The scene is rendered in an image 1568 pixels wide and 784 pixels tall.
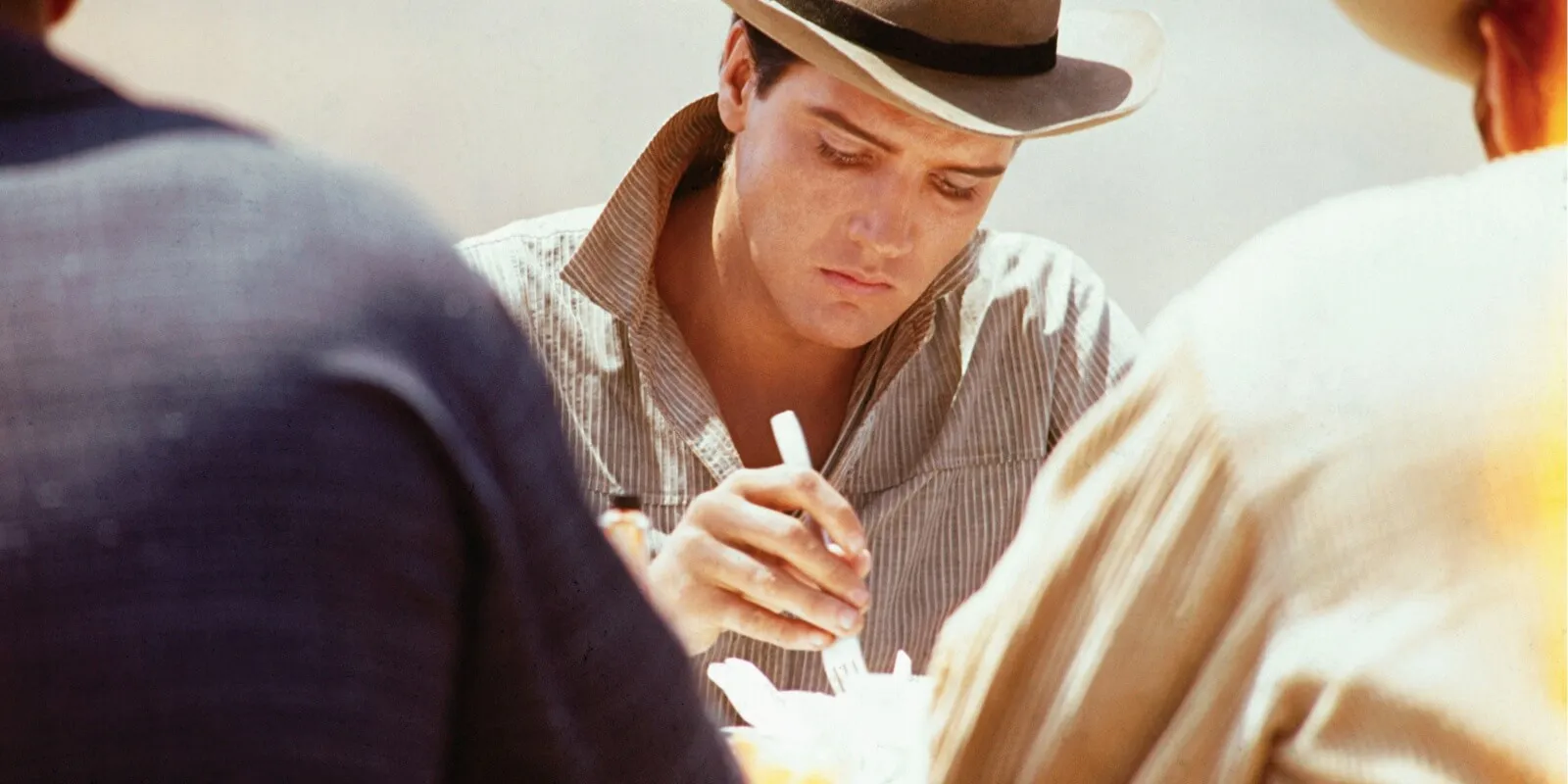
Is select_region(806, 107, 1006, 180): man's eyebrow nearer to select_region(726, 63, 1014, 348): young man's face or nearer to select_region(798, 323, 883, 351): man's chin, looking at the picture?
select_region(726, 63, 1014, 348): young man's face

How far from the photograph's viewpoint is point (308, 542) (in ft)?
1.41

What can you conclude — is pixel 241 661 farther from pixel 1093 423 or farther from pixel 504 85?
pixel 504 85

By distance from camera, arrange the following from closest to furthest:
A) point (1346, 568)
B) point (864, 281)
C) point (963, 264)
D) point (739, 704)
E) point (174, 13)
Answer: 1. point (1346, 568)
2. point (739, 704)
3. point (174, 13)
4. point (864, 281)
5. point (963, 264)

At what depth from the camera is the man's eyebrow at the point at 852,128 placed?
144 centimetres

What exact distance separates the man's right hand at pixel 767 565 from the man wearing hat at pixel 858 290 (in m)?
0.15

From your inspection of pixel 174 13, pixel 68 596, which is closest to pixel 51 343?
pixel 68 596

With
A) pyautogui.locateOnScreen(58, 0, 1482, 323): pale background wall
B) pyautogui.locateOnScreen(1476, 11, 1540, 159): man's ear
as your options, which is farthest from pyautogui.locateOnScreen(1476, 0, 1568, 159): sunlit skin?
pyautogui.locateOnScreen(58, 0, 1482, 323): pale background wall

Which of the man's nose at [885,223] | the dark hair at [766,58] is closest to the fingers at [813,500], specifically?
the man's nose at [885,223]

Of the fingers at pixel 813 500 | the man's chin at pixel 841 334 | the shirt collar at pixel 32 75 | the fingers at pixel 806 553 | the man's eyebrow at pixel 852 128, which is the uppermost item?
the man's eyebrow at pixel 852 128

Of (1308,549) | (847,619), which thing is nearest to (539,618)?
(1308,549)

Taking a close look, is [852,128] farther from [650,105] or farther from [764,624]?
[764,624]

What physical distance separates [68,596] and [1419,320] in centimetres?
52

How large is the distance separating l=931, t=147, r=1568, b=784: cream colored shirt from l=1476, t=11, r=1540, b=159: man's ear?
0.29 ft

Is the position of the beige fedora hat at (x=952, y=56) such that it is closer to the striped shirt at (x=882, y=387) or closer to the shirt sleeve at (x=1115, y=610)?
the striped shirt at (x=882, y=387)
